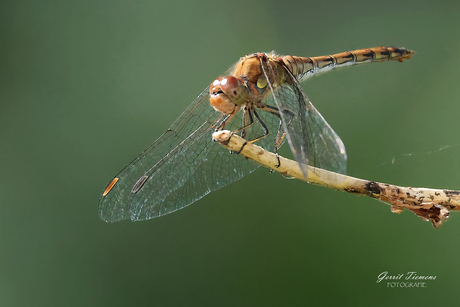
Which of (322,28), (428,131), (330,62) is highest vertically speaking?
(322,28)

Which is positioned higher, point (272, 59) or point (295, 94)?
point (272, 59)

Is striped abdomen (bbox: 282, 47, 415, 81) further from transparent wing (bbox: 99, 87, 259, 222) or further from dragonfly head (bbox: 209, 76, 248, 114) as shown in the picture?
transparent wing (bbox: 99, 87, 259, 222)

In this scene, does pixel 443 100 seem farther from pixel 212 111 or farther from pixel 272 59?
pixel 212 111

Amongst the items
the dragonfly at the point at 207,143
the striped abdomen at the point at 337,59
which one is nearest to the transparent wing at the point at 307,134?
the dragonfly at the point at 207,143

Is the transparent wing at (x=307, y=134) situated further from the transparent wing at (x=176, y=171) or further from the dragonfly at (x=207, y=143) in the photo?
the transparent wing at (x=176, y=171)

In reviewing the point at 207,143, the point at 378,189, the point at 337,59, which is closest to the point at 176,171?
the point at 207,143

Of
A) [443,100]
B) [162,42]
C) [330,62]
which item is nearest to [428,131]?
[443,100]
